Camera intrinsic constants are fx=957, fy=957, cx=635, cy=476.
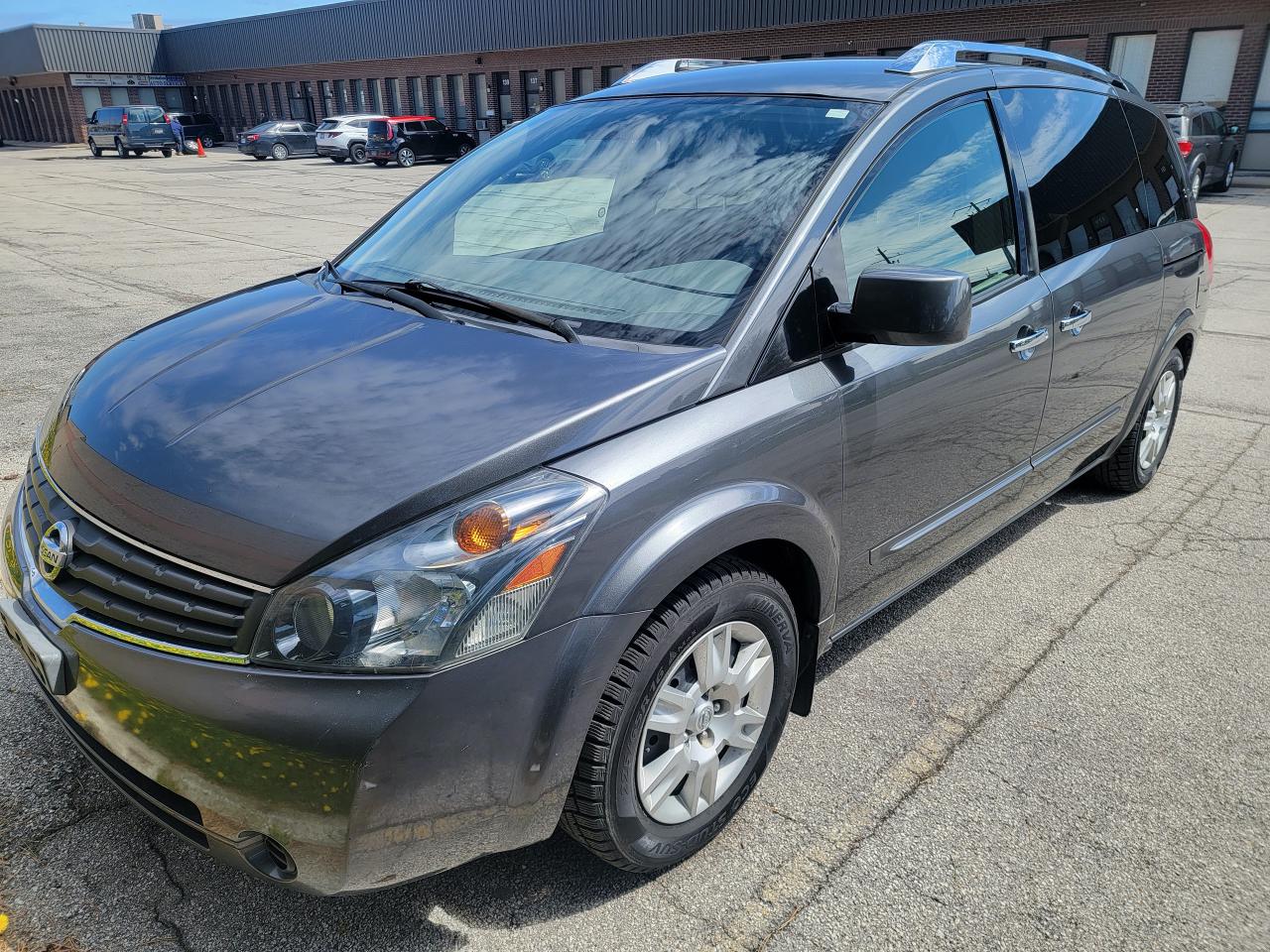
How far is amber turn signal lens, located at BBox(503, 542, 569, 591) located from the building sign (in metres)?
67.1

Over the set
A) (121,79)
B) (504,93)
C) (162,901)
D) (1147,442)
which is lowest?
(504,93)

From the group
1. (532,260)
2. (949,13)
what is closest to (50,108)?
(949,13)

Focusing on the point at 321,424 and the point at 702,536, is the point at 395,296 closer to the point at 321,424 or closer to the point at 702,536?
the point at 321,424

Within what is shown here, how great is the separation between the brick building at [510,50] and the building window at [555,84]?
6 cm

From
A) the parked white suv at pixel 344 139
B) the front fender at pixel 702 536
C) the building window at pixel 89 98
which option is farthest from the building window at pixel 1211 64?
the building window at pixel 89 98

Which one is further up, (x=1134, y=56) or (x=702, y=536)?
(x=702, y=536)

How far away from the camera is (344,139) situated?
34594 millimetres

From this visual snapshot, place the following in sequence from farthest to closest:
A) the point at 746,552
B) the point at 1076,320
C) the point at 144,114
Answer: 1. the point at 144,114
2. the point at 1076,320
3. the point at 746,552

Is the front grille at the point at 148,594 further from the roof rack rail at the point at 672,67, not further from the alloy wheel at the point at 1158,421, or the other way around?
the alloy wheel at the point at 1158,421

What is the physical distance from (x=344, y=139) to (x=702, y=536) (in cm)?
3634

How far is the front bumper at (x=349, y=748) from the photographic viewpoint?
173 centimetres

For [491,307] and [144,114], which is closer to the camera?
[491,307]

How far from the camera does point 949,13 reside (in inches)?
1058

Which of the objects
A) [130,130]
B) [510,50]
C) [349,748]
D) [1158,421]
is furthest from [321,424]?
[130,130]
